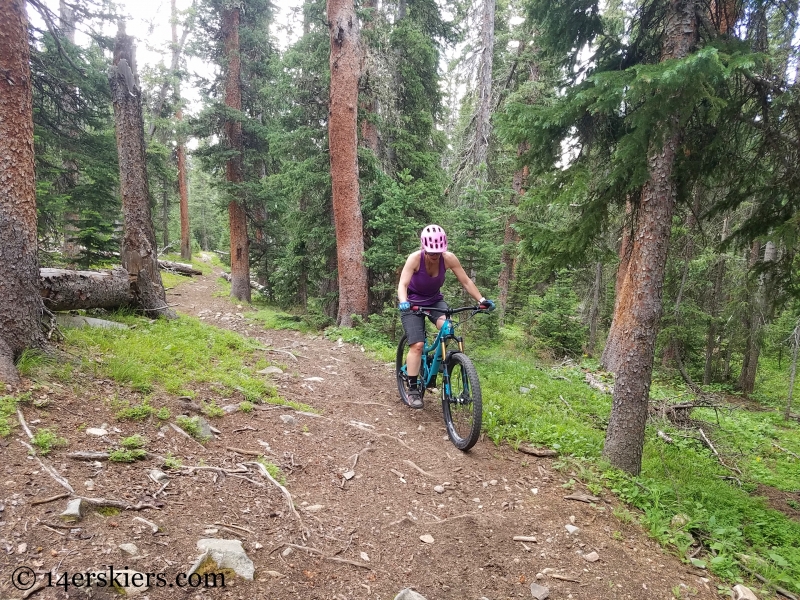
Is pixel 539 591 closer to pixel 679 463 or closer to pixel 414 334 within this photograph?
pixel 414 334

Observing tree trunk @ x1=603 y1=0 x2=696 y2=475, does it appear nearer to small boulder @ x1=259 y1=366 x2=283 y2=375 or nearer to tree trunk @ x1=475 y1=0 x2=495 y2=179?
small boulder @ x1=259 y1=366 x2=283 y2=375

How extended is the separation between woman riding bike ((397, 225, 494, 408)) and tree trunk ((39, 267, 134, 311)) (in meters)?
4.42

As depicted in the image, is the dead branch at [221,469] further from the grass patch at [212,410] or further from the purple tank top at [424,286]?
the purple tank top at [424,286]

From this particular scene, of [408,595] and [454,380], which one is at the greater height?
[454,380]

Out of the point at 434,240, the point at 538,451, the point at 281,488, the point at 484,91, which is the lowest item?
the point at 538,451

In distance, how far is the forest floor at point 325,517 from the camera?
2.40m

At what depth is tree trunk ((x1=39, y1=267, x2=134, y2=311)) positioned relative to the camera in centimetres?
543

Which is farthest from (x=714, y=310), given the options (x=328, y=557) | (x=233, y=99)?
(x=233, y=99)

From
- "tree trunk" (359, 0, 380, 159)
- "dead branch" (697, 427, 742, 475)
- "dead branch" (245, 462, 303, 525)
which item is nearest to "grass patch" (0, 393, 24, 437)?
"dead branch" (245, 462, 303, 525)

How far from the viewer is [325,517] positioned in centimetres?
322

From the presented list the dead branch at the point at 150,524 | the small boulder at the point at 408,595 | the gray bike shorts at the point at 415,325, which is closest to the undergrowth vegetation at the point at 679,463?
the gray bike shorts at the point at 415,325

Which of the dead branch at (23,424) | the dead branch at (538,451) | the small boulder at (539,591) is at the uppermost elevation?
the dead branch at (23,424)

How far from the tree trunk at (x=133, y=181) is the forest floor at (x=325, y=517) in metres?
3.60

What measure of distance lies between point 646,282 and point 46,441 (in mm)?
5348
